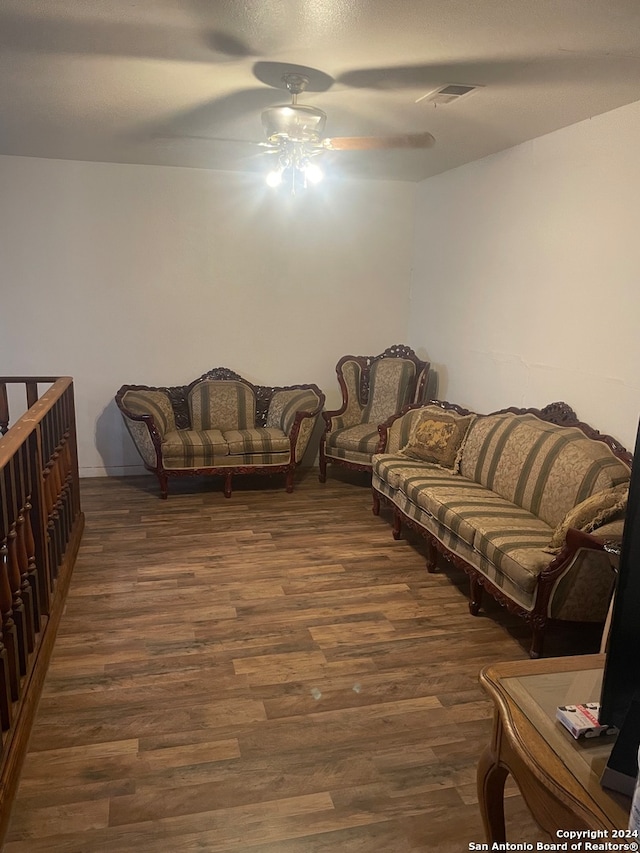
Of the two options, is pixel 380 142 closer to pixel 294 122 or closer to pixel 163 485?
pixel 294 122

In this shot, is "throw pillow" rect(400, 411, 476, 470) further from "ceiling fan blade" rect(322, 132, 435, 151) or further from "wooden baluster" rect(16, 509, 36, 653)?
"wooden baluster" rect(16, 509, 36, 653)

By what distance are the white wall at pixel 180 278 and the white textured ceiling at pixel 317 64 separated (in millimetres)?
1009

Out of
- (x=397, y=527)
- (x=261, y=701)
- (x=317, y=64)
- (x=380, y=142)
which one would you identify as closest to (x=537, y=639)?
(x=261, y=701)

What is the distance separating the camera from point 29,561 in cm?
261

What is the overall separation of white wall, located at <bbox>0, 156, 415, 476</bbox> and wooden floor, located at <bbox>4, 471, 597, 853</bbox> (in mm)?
1751

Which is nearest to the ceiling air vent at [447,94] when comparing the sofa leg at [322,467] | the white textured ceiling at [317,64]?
the white textured ceiling at [317,64]

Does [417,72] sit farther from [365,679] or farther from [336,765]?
[336,765]

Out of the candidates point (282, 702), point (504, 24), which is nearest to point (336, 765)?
point (282, 702)

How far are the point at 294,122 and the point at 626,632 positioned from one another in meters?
2.76

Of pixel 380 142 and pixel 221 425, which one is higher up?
pixel 380 142

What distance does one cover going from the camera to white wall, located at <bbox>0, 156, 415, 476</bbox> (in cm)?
521

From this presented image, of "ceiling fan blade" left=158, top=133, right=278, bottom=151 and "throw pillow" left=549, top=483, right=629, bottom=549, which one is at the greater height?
"ceiling fan blade" left=158, top=133, right=278, bottom=151

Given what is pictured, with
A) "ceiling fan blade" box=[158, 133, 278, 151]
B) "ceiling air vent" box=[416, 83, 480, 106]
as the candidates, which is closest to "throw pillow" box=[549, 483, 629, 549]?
"ceiling air vent" box=[416, 83, 480, 106]

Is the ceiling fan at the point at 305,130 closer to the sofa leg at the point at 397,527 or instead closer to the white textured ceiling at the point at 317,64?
the white textured ceiling at the point at 317,64
